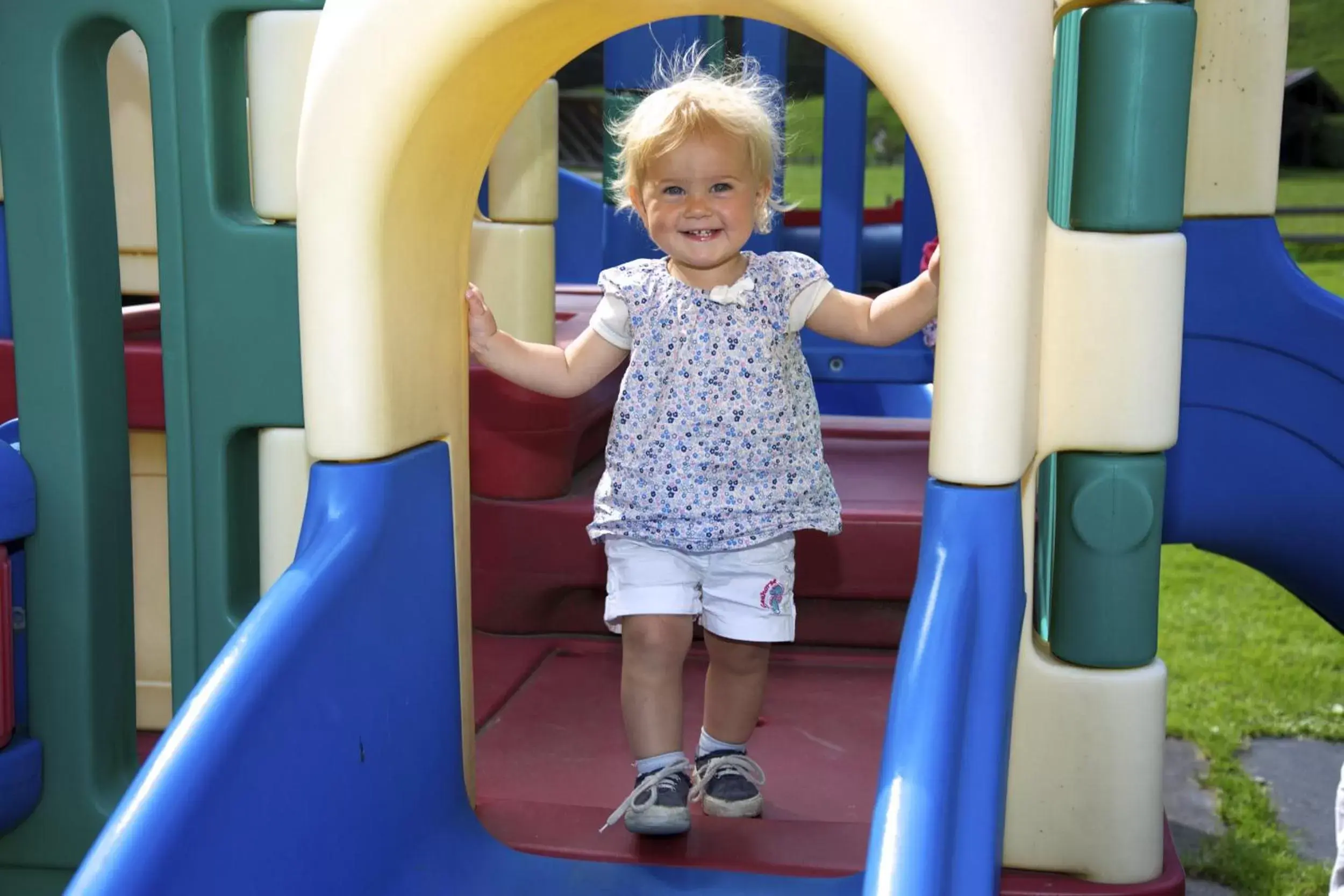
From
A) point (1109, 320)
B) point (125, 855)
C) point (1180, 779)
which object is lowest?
point (1180, 779)

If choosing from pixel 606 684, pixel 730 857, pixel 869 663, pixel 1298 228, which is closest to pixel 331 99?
pixel 730 857

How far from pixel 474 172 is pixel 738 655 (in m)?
0.58

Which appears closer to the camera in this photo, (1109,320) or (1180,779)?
(1109,320)

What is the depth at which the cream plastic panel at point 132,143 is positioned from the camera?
2090mm

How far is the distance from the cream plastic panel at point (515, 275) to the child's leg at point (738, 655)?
63cm

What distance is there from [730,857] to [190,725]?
563 mm

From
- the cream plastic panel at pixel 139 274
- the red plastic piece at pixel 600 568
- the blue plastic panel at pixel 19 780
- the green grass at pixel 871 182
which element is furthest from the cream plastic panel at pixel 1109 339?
the green grass at pixel 871 182

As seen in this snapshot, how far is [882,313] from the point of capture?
1424 mm

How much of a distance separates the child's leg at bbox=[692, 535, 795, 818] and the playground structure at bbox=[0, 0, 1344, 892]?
0.18m

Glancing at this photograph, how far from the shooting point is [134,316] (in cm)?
207

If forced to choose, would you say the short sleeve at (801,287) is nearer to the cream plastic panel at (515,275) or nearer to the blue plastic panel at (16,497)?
the cream plastic panel at (515,275)

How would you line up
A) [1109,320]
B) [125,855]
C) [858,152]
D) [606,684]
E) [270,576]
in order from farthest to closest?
[858,152], [606,684], [270,576], [1109,320], [125,855]

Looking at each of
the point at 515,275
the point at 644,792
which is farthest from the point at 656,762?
the point at 515,275

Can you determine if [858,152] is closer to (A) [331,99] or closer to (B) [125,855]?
(A) [331,99]
